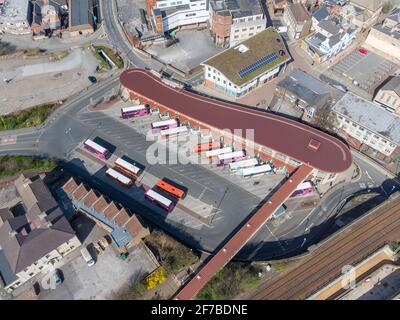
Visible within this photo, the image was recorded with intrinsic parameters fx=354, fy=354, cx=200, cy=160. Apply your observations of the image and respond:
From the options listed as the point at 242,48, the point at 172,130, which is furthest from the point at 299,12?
the point at 172,130

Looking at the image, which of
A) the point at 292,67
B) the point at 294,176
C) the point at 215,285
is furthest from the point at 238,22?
the point at 215,285

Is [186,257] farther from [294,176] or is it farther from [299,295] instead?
[294,176]

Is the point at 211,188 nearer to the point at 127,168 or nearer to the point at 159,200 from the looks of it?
the point at 159,200

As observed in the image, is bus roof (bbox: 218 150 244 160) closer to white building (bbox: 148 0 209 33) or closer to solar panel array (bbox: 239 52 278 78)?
solar panel array (bbox: 239 52 278 78)

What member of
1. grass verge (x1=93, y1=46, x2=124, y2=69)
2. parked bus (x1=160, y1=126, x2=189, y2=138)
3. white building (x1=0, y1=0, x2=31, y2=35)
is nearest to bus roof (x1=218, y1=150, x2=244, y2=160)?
parked bus (x1=160, y1=126, x2=189, y2=138)

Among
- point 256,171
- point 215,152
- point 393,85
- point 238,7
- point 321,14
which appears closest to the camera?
point 256,171

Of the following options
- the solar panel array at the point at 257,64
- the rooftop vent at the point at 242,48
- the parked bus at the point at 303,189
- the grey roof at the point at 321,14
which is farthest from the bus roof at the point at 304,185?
the grey roof at the point at 321,14

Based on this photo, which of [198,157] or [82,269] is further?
[198,157]

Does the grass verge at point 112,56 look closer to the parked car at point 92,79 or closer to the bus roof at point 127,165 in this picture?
the parked car at point 92,79
